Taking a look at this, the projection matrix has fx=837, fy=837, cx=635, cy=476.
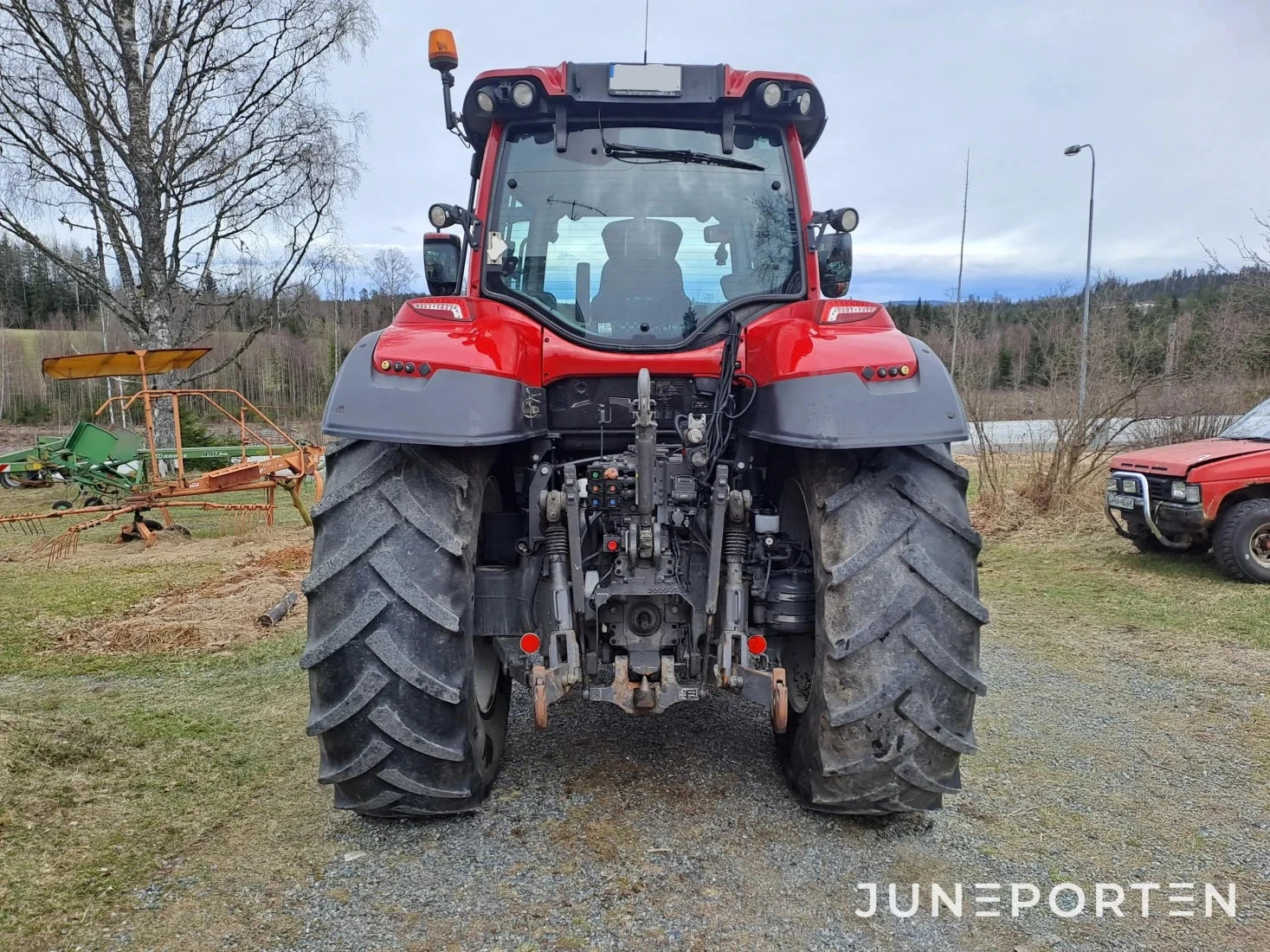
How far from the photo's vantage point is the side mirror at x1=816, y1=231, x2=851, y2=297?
3346 mm

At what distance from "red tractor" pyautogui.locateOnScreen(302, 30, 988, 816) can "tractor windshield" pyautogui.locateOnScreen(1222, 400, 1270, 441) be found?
6328 mm

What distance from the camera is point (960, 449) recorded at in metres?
17.8

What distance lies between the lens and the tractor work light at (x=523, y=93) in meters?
2.98

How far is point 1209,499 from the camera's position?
6.72 metres

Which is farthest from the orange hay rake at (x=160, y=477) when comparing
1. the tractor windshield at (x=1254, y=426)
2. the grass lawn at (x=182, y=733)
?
the tractor windshield at (x=1254, y=426)

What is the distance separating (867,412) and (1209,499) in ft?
19.3

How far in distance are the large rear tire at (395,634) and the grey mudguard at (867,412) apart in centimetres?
100

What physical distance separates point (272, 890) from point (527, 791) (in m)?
0.87

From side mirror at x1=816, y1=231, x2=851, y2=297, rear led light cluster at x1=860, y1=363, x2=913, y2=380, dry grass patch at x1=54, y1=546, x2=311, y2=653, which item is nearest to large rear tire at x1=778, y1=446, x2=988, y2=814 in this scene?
rear led light cluster at x1=860, y1=363, x2=913, y2=380

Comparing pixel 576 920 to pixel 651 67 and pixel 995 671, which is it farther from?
pixel 995 671

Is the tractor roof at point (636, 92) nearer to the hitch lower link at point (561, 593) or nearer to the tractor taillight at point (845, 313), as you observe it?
the tractor taillight at point (845, 313)

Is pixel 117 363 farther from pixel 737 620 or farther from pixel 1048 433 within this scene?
pixel 1048 433

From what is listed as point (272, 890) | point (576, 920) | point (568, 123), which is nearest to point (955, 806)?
point (576, 920)

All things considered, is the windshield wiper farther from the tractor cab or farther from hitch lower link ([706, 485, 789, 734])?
hitch lower link ([706, 485, 789, 734])
